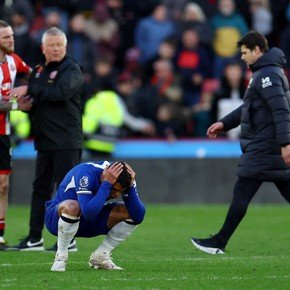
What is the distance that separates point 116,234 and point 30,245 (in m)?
2.67

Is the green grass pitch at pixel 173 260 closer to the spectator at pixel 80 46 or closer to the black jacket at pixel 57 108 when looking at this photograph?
the black jacket at pixel 57 108

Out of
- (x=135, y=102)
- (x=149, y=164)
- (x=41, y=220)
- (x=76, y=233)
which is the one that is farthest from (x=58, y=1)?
(x=76, y=233)

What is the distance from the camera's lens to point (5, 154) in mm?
13039

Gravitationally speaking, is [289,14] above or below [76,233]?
above

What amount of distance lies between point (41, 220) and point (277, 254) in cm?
272

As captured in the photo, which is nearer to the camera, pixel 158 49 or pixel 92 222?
pixel 92 222

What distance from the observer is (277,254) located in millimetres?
12180

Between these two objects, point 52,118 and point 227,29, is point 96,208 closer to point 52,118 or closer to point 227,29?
point 52,118

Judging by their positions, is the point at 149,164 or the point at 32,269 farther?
the point at 149,164

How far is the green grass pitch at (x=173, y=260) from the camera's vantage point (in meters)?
9.47

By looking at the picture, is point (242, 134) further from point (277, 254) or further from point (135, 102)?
point (135, 102)

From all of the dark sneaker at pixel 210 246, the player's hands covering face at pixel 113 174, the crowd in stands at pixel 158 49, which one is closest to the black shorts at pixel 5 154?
the dark sneaker at pixel 210 246

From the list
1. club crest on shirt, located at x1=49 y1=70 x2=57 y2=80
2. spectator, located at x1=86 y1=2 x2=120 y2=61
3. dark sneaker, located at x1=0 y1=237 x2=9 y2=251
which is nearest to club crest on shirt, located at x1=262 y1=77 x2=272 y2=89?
club crest on shirt, located at x1=49 y1=70 x2=57 y2=80

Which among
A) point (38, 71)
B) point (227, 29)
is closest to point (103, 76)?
point (227, 29)
